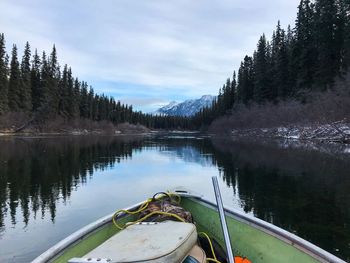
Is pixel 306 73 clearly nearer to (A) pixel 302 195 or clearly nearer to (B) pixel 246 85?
(B) pixel 246 85

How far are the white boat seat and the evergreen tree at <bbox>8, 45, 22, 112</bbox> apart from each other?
5890 centimetres

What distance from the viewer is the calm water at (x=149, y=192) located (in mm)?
7371

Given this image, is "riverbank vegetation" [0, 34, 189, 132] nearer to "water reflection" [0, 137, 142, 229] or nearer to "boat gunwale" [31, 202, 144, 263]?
"water reflection" [0, 137, 142, 229]

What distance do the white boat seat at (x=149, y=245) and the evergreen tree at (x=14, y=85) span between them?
58901mm

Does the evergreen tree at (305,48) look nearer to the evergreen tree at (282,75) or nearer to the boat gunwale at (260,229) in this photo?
the evergreen tree at (282,75)

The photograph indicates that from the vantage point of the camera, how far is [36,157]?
66.3 ft

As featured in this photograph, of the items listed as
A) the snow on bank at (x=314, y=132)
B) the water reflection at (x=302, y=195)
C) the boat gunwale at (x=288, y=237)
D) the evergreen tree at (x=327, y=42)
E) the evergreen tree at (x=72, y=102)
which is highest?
the evergreen tree at (x=327, y=42)

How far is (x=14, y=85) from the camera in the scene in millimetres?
58938

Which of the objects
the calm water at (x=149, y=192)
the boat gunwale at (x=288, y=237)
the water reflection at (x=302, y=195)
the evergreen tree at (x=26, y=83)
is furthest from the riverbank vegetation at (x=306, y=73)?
the evergreen tree at (x=26, y=83)

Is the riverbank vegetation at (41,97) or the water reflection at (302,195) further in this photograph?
the riverbank vegetation at (41,97)

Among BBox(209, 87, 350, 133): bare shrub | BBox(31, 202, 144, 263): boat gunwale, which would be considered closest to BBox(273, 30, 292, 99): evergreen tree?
BBox(209, 87, 350, 133): bare shrub

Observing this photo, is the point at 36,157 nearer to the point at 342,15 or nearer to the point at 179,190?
the point at 179,190

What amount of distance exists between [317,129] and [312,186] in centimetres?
2845

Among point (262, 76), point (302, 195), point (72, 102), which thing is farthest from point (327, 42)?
point (72, 102)
